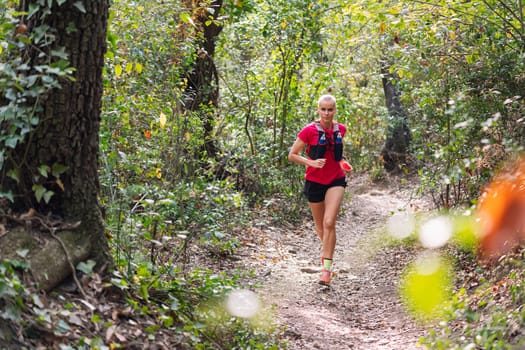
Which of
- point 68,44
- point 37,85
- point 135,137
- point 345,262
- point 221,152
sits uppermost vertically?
point 68,44

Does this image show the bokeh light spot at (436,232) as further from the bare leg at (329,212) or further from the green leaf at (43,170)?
the green leaf at (43,170)

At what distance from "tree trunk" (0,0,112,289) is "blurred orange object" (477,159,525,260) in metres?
3.58

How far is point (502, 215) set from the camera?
6.41 m

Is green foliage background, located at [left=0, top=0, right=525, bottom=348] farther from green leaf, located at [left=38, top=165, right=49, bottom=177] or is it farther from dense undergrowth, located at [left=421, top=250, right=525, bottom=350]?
dense undergrowth, located at [left=421, top=250, right=525, bottom=350]

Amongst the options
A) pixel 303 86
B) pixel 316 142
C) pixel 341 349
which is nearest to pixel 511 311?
pixel 341 349

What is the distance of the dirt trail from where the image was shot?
6055 millimetres

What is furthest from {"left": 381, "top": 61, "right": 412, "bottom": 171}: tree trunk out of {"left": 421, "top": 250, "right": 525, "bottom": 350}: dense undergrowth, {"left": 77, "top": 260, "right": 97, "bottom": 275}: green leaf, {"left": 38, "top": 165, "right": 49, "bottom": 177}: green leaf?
{"left": 38, "top": 165, "right": 49, "bottom": 177}: green leaf

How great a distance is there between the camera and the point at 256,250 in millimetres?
9453

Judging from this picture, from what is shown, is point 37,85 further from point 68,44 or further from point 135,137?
point 135,137

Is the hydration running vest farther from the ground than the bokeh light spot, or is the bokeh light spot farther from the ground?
the hydration running vest

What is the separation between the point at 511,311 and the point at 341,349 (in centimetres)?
156

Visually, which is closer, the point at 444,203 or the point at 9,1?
the point at 9,1

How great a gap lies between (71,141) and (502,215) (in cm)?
436

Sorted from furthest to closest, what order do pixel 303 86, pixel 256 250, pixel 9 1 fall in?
pixel 303 86 < pixel 256 250 < pixel 9 1
